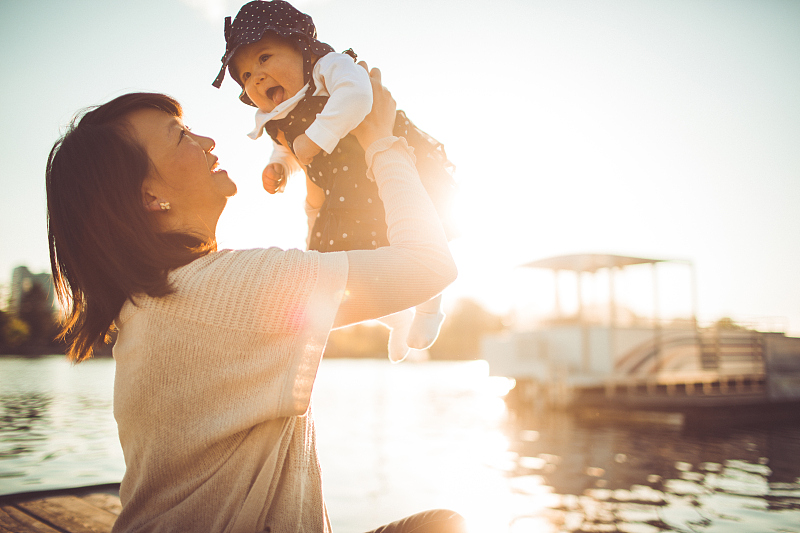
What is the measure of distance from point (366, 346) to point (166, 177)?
8814 centimetres

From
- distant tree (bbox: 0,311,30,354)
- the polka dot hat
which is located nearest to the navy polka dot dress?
the polka dot hat

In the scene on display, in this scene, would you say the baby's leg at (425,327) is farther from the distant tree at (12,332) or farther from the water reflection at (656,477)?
the distant tree at (12,332)

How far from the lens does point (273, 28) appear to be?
5.32 feet

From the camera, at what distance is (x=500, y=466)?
10.5 meters

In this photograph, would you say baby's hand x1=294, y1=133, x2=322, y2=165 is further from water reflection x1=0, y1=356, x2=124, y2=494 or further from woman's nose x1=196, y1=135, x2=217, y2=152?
water reflection x1=0, y1=356, x2=124, y2=494

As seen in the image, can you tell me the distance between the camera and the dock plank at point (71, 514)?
2.17 m

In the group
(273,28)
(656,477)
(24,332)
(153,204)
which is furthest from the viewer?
(24,332)

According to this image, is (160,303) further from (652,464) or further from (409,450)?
(409,450)

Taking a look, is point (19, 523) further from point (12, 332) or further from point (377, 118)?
point (12, 332)

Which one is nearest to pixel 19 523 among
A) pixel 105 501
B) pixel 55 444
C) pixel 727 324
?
pixel 105 501

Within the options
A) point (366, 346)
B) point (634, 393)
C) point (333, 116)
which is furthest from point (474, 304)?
point (333, 116)

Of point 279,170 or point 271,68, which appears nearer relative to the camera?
point 271,68

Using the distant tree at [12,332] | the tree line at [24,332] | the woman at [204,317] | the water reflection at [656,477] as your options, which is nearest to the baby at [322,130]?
the woman at [204,317]

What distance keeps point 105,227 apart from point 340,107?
0.65m
